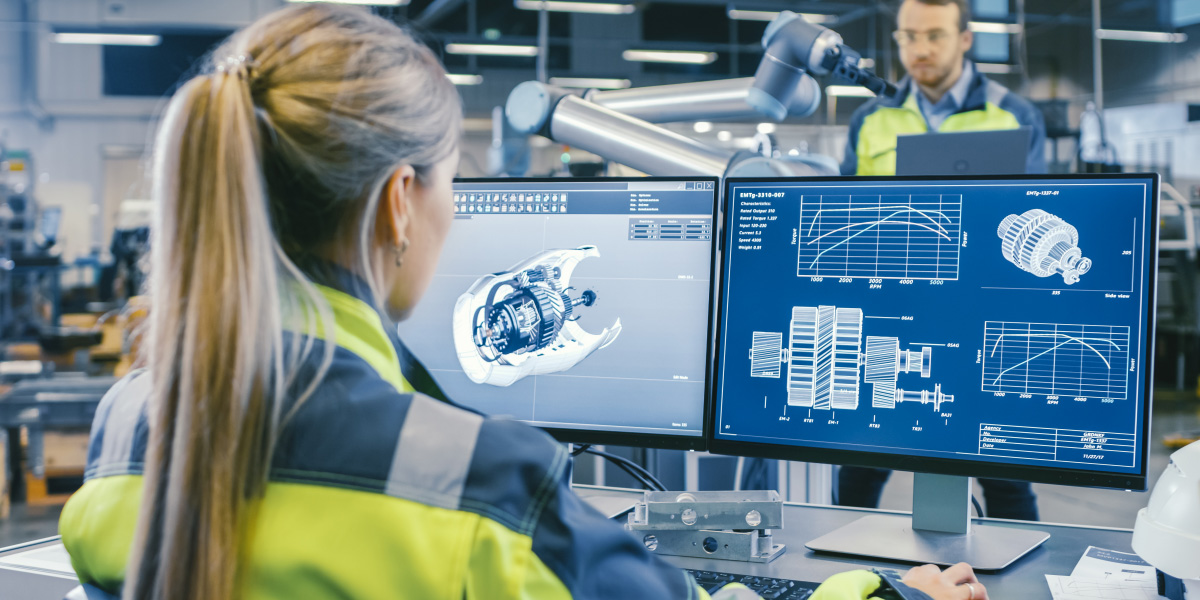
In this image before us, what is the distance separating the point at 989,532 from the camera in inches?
43.0

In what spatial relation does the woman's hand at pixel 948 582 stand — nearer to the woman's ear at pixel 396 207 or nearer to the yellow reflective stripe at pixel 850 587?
the yellow reflective stripe at pixel 850 587

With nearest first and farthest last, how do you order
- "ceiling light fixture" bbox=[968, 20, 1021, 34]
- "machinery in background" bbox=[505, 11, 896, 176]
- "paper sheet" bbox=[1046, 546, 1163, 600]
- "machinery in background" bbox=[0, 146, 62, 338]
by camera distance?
"paper sheet" bbox=[1046, 546, 1163, 600]
"machinery in background" bbox=[505, 11, 896, 176]
"machinery in background" bbox=[0, 146, 62, 338]
"ceiling light fixture" bbox=[968, 20, 1021, 34]

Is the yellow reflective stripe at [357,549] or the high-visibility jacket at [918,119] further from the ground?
the high-visibility jacket at [918,119]

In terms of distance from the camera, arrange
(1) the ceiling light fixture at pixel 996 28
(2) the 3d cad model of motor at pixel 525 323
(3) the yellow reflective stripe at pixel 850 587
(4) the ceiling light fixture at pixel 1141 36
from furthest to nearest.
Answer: (1) the ceiling light fixture at pixel 996 28 → (4) the ceiling light fixture at pixel 1141 36 → (2) the 3d cad model of motor at pixel 525 323 → (3) the yellow reflective stripe at pixel 850 587

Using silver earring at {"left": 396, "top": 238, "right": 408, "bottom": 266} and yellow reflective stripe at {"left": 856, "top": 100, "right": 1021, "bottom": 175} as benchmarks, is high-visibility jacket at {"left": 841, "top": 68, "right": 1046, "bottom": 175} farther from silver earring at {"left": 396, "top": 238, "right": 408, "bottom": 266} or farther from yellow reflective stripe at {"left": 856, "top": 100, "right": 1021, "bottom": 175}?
silver earring at {"left": 396, "top": 238, "right": 408, "bottom": 266}

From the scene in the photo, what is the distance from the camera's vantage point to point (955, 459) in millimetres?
1000

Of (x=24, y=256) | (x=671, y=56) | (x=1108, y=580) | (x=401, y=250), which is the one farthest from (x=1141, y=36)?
(x=24, y=256)

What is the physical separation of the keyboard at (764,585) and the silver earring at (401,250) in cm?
44

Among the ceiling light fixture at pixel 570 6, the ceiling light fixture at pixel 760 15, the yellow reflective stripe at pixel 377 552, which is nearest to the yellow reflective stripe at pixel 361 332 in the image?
the yellow reflective stripe at pixel 377 552

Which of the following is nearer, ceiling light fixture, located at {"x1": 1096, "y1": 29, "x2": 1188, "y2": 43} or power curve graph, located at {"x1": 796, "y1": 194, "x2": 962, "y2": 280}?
power curve graph, located at {"x1": 796, "y1": 194, "x2": 962, "y2": 280}

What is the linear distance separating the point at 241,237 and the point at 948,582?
684 millimetres

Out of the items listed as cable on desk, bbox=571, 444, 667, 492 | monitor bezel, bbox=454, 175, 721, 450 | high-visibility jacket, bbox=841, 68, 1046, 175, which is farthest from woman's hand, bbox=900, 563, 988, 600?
high-visibility jacket, bbox=841, 68, 1046, 175

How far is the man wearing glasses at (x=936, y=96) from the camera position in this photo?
7.45 feet

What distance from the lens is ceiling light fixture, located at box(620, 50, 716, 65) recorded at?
9.18 metres
